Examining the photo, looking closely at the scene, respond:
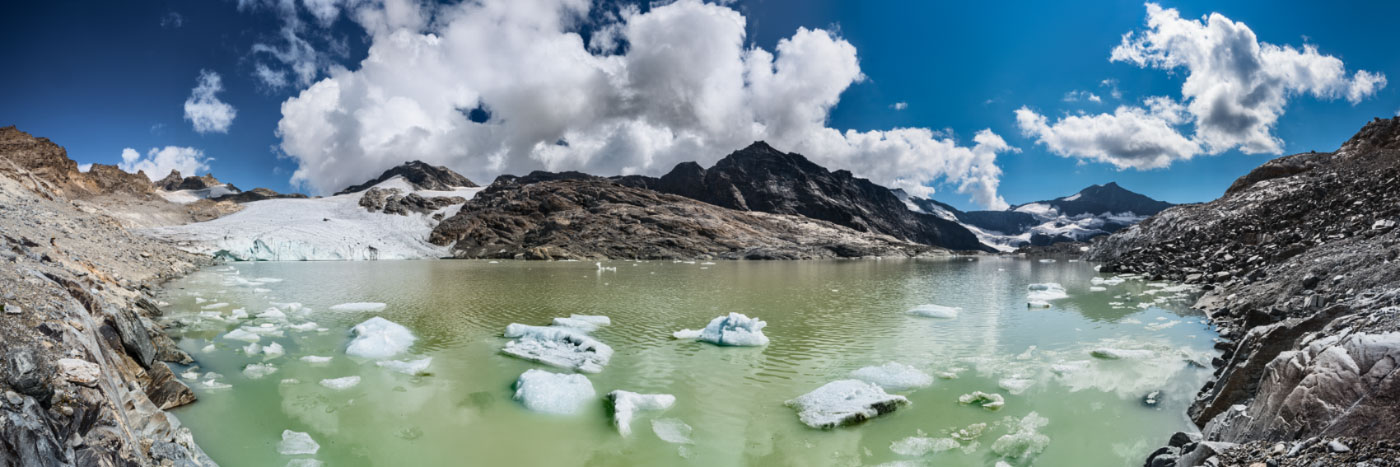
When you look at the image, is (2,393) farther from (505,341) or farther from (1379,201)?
(1379,201)

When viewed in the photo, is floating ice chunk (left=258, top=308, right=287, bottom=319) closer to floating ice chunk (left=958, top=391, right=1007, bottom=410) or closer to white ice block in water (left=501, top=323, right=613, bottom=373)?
white ice block in water (left=501, top=323, right=613, bottom=373)

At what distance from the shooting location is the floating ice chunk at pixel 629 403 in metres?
9.33

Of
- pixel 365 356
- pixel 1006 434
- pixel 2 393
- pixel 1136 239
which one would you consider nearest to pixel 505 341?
pixel 365 356

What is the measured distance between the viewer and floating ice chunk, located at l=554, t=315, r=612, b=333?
18509 millimetres

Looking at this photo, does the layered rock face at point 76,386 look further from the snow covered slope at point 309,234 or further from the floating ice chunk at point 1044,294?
the snow covered slope at point 309,234

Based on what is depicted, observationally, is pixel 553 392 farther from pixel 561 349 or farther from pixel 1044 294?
pixel 1044 294

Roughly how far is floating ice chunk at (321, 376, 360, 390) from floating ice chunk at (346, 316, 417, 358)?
257 cm

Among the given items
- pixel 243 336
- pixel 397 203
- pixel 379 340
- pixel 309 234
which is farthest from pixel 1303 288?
pixel 397 203

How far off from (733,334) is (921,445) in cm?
784

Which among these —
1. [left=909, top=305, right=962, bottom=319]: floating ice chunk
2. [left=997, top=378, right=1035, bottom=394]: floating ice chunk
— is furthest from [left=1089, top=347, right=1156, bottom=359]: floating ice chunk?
[left=909, top=305, right=962, bottom=319]: floating ice chunk

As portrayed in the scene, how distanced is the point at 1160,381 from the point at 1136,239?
2195 inches

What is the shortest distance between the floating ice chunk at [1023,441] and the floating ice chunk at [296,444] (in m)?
10.4

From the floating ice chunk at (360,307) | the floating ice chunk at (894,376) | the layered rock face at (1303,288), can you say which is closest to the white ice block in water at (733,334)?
the floating ice chunk at (894,376)

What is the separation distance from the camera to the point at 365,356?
14.1 metres
